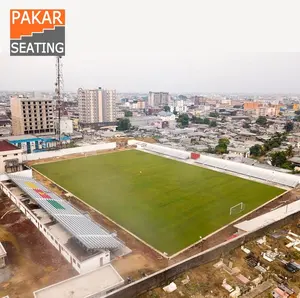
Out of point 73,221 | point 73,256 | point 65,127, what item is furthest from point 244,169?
point 65,127

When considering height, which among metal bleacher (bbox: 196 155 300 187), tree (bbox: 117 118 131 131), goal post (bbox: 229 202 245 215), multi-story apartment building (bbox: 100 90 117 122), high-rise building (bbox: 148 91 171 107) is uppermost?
high-rise building (bbox: 148 91 171 107)

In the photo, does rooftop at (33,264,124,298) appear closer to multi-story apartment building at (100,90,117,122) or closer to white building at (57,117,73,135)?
white building at (57,117,73,135)

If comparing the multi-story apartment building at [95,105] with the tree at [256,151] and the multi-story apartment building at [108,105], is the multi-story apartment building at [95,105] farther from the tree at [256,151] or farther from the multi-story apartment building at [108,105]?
the tree at [256,151]

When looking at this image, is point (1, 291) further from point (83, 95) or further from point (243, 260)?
point (83, 95)

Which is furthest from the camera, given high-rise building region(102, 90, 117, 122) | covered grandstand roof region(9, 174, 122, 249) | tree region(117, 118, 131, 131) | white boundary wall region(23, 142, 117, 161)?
high-rise building region(102, 90, 117, 122)

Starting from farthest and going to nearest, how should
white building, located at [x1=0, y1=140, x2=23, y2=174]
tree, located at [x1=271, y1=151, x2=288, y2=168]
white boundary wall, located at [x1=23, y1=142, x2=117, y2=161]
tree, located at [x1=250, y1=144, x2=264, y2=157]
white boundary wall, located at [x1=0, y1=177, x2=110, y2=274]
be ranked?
tree, located at [x1=250, y1=144, x2=264, y2=157] < white boundary wall, located at [x1=23, y1=142, x2=117, y2=161] < tree, located at [x1=271, y1=151, x2=288, y2=168] < white building, located at [x1=0, y1=140, x2=23, y2=174] < white boundary wall, located at [x1=0, y1=177, x2=110, y2=274]

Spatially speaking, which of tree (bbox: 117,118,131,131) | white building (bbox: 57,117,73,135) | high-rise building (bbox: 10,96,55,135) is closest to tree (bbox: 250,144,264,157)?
tree (bbox: 117,118,131,131)

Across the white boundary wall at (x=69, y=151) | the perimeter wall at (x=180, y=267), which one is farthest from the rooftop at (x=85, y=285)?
the white boundary wall at (x=69, y=151)
